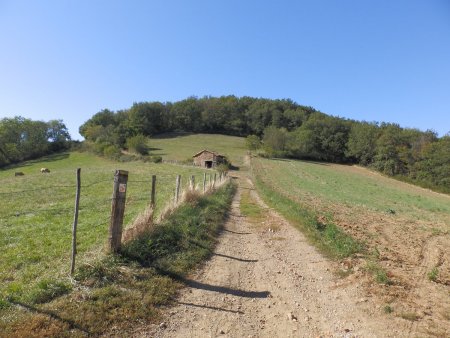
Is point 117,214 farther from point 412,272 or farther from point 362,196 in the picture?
point 362,196

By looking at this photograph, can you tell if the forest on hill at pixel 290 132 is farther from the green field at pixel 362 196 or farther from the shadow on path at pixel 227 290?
the shadow on path at pixel 227 290

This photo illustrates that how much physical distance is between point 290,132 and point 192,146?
3001cm

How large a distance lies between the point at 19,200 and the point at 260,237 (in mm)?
17240

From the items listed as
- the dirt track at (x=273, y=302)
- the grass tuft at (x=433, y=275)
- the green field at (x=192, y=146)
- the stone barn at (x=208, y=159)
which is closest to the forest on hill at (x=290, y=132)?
the green field at (x=192, y=146)

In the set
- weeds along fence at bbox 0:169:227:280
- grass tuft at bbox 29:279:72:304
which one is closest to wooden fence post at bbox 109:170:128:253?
weeds along fence at bbox 0:169:227:280

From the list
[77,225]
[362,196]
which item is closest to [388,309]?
[77,225]

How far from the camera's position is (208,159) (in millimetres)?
62688

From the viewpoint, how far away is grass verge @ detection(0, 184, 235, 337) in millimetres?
4793

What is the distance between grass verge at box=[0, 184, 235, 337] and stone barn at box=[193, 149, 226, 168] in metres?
52.1

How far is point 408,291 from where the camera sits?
Result: 6777mm

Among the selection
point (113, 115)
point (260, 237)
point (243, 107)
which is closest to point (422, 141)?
point (243, 107)

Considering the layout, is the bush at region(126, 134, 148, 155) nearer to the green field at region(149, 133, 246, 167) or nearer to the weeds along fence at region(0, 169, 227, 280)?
the green field at region(149, 133, 246, 167)

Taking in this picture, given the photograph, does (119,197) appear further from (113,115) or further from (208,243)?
(113,115)

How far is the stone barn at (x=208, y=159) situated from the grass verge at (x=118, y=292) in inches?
2050
